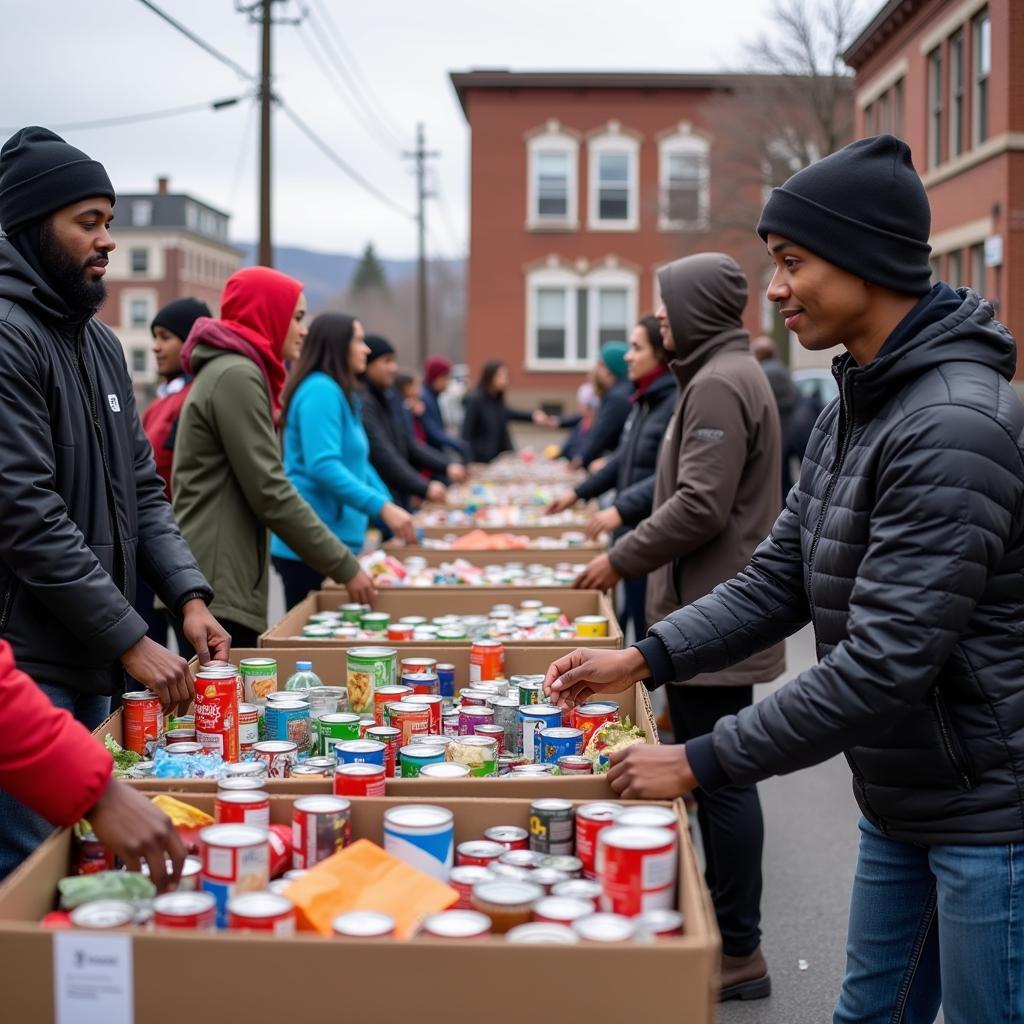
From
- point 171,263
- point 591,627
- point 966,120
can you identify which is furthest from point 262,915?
point 171,263

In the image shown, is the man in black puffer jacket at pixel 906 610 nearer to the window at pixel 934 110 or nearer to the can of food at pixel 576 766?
the can of food at pixel 576 766

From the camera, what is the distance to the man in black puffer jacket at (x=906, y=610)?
226 centimetres

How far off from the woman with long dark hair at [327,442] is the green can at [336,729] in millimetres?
3072

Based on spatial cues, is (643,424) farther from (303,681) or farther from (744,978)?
(303,681)

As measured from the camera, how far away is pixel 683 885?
7.20 ft

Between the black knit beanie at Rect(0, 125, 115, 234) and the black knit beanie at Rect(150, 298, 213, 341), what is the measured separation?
3355 mm

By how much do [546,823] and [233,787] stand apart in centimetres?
68

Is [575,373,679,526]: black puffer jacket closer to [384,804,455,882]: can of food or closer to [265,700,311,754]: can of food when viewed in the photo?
[265,700,311,754]: can of food

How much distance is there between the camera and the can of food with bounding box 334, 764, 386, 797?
8.51ft

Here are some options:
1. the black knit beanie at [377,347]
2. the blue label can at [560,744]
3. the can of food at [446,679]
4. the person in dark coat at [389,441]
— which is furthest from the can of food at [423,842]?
the black knit beanie at [377,347]

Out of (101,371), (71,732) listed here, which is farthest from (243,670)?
(71,732)

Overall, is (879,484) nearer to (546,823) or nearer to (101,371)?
(546,823)

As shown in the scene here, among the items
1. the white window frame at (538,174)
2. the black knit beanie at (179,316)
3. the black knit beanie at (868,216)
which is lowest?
the black knit beanie at (868,216)

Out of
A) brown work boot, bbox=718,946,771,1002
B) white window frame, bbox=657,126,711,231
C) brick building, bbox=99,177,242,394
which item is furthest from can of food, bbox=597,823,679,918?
white window frame, bbox=657,126,711,231
